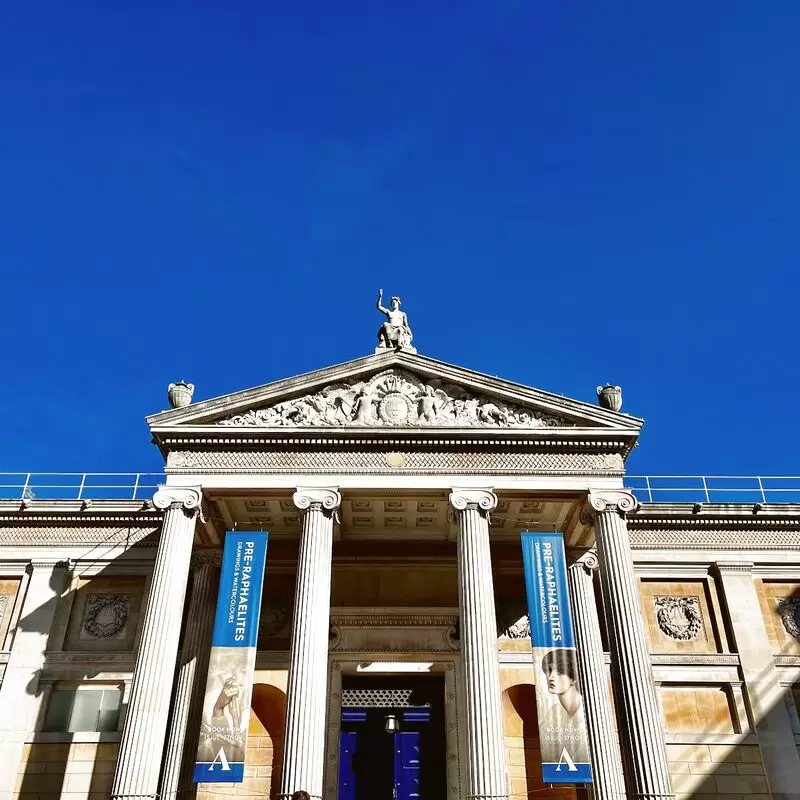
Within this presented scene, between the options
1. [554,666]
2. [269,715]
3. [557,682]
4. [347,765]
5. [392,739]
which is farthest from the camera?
[269,715]

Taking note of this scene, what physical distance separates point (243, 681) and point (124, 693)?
6.28 meters

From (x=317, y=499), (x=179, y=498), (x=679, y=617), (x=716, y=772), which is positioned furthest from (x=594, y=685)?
(x=179, y=498)

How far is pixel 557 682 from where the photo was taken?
16203 millimetres

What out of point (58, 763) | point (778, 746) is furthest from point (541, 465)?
point (58, 763)

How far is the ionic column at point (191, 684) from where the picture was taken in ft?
60.1

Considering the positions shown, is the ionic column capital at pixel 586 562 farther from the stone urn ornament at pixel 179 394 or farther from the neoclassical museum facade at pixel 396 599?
the stone urn ornament at pixel 179 394

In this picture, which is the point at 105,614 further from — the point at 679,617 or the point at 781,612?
the point at 781,612

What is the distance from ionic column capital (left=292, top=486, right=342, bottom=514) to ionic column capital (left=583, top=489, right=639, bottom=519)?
621 cm

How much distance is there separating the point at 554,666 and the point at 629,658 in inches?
67.6

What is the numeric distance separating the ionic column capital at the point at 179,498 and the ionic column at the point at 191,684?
3.35m

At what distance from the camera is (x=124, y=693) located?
2056cm

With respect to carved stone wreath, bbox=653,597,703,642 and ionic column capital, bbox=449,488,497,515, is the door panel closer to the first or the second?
ionic column capital, bbox=449,488,497,515

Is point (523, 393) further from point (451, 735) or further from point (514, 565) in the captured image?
point (451, 735)

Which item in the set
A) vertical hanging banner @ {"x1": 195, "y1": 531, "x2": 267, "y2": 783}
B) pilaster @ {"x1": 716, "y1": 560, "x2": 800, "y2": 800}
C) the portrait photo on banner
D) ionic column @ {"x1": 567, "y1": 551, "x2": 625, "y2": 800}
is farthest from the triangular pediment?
pilaster @ {"x1": 716, "y1": 560, "x2": 800, "y2": 800}
